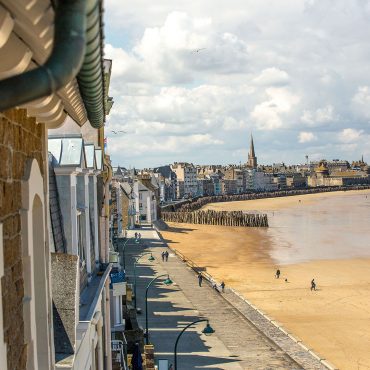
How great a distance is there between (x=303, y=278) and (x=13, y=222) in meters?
48.3

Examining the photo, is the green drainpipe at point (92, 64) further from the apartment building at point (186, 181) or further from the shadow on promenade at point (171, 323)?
the apartment building at point (186, 181)

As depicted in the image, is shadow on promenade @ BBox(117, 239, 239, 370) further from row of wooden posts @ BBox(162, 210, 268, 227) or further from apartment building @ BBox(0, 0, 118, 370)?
row of wooden posts @ BBox(162, 210, 268, 227)

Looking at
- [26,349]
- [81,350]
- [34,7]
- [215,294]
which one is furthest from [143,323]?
[34,7]

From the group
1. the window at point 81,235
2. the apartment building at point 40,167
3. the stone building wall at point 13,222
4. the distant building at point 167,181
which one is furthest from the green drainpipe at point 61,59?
the distant building at point 167,181

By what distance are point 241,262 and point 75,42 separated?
58584mm

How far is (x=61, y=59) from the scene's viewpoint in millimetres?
1936

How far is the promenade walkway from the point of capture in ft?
86.4

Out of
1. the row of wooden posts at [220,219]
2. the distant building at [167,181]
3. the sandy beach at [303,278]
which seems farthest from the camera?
the distant building at [167,181]

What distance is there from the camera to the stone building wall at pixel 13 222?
330cm

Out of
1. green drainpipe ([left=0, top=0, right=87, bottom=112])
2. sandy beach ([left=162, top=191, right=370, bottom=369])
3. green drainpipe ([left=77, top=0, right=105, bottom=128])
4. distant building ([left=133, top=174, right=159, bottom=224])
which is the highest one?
green drainpipe ([left=77, top=0, right=105, bottom=128])

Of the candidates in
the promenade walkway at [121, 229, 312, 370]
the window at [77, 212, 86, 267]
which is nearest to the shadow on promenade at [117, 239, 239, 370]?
the promenade walkway at [121, 229, 312, 370]

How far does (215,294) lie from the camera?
1633 inches

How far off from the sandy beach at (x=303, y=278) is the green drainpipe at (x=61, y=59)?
90.3ft

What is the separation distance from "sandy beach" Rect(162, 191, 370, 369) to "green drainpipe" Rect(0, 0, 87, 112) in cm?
2751
